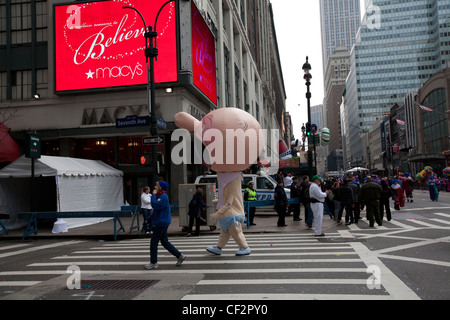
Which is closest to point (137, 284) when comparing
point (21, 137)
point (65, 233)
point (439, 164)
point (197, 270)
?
point (197, 270)

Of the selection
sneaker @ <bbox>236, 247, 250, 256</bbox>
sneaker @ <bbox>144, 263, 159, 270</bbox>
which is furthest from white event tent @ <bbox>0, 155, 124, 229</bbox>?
sneaker @ <bbox>236, 247, 250, 256</bbox>

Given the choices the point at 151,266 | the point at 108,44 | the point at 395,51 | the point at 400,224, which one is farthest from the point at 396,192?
the point at 395,51

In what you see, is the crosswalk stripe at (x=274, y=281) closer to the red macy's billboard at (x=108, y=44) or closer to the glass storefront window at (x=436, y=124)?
the red macy's billboard at (x=108, y=44)

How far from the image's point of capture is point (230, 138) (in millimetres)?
8164

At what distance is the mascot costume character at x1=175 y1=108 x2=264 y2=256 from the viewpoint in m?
8.18

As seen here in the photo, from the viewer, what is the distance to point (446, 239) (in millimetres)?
10297

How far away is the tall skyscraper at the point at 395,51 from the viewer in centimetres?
11819

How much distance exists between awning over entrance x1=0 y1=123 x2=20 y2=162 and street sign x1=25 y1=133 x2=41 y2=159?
605cm

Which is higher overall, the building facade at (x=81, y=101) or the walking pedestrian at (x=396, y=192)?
the building facade at (x=81, y=101)

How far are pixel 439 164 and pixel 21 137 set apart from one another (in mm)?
57556

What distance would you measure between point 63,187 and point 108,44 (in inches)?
384

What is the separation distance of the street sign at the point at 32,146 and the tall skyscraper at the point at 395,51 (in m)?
119

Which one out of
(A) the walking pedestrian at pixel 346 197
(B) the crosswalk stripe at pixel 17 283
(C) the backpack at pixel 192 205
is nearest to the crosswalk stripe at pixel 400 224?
(A) the walking pedestrian at pixel 346 197

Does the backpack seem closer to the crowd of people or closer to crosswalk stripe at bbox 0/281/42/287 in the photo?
the crowd of people
